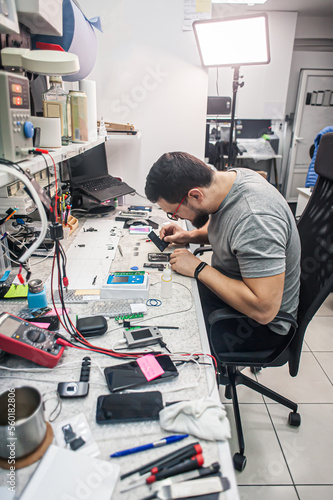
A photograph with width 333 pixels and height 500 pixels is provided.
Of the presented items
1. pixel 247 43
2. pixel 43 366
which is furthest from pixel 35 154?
pixel 247 43

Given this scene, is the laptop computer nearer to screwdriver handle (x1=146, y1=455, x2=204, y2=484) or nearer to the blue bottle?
the blue bottle

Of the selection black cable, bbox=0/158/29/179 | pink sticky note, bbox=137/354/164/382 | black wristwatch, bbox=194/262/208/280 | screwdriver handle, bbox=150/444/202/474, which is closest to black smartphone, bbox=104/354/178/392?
pink sticky note, bbox=137/354/164/382

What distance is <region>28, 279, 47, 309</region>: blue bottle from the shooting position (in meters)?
1.16

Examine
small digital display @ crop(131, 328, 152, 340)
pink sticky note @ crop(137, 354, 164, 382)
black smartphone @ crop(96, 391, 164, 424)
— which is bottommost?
black smartphone @ crop(96, 391, 164, 424)

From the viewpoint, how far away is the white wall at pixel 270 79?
476cm

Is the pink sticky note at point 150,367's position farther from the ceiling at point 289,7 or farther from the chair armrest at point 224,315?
the ceiling at point 289,7

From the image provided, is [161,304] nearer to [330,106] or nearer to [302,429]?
[302,429]

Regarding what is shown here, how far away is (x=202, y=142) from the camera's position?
2.75 meters

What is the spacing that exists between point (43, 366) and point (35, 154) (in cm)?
63

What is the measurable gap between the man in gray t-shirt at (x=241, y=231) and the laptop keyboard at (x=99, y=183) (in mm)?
1029

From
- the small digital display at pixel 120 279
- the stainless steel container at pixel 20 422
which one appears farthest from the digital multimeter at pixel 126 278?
the stainless steel container at pixel 20 422

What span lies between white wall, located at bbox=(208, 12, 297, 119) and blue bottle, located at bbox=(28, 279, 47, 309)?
478 cm

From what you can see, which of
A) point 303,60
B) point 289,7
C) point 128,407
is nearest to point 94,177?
point 128,407

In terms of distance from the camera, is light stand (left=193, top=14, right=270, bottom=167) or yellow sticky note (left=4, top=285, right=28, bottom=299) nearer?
yellow sticky note (left=4, top=285, right=28, bottom=299)
